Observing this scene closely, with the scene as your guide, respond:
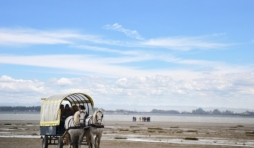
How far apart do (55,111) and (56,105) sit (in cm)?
34

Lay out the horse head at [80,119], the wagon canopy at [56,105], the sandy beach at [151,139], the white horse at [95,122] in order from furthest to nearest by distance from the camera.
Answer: the sandy beach at [151,139] → the wagon canopy at [56,105] → the white horse at [95,122] → the horse head at [80,119]

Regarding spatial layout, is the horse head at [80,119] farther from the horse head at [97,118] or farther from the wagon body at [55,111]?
the wagon body at [55,111]

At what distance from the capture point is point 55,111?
73.5ft

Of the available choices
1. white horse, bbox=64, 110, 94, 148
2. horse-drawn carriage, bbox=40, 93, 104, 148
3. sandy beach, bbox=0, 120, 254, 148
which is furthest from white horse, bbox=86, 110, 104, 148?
sandy beach, bbox=0, 120, 254, 148

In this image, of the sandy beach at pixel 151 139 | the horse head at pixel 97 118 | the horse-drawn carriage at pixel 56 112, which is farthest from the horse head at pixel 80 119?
the sandy beach at pixel 151 139

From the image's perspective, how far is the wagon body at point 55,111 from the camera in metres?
22.3

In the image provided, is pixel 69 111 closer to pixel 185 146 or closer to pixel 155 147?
pixel 155 147

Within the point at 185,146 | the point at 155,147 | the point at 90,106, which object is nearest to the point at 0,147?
the point at 90,106

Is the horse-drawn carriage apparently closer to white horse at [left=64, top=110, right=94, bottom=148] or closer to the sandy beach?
white horse at [left=64, top=110, right=94, bottom=148]

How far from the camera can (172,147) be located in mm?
29891

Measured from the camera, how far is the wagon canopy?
73.2 feet

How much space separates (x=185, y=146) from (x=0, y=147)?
13.6 m

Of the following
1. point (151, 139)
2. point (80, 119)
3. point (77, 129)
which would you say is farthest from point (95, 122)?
point (151, 139)

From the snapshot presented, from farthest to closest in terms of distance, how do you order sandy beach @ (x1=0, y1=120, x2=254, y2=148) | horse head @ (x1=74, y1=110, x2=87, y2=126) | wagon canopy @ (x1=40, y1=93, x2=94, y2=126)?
sandy beach @ (x1=0, y1=120, x2=254, y2=148), wagon canopy @ (x1=40, y1=93, x2=94, y2=126), horse head @ (x1=74, y1=110, x2=87, y2=126)
